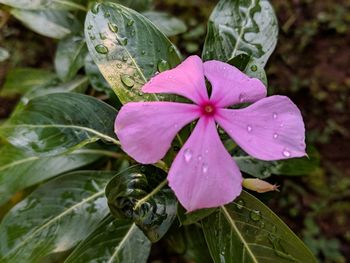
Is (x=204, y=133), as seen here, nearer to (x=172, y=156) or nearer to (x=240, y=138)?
(x=240, y=138)

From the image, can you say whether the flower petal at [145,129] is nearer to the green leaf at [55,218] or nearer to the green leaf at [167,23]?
the green leaf at [55,218]

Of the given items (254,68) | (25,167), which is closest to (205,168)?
(254,68)

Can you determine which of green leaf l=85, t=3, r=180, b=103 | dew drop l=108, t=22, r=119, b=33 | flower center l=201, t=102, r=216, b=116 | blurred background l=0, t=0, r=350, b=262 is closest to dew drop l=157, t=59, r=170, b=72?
green leaf l=85, t=3, r=180, b=103

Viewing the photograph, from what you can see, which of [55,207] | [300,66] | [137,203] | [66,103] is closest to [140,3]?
[66,103]

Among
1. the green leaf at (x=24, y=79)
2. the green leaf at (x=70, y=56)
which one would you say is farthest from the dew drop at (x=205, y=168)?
the green leaf at (x=24, y=79)

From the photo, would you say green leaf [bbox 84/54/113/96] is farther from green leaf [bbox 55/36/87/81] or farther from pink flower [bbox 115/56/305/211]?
pink flower [bbox 115/56/305/211]

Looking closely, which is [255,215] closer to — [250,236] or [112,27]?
[250,236]
